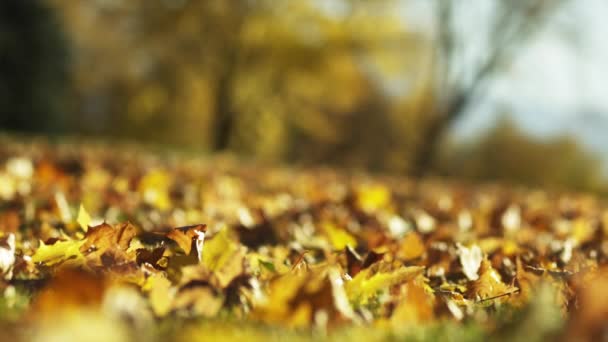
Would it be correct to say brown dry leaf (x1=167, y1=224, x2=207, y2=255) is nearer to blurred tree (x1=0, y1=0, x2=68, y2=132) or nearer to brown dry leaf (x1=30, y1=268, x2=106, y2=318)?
brown dry leaf (x1=30, y1=268, x2=106, y2=318)

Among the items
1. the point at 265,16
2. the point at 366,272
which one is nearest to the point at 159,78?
the point at 265,16

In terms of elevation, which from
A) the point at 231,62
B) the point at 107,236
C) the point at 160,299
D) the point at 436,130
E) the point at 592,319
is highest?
the point at 592,319

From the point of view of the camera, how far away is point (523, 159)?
36750 millimetres

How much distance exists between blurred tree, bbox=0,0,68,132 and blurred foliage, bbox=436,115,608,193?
18918mm

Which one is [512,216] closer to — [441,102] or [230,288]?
[230,288]

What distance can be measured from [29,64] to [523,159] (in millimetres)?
24559

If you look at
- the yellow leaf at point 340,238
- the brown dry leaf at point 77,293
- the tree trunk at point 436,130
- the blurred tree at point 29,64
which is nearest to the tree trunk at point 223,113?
the blurred tree at point 29,64

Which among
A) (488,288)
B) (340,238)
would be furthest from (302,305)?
(340,238)

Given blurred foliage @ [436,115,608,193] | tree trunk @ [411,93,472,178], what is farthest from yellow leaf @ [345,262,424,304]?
blurred foliage @ [436,115,608,193]

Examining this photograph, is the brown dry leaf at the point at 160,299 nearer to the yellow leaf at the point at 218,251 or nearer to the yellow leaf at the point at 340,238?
the yellow leaf at the point at 218,251

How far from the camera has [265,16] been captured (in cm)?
2412

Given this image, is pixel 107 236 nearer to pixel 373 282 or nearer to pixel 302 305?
pixel 373 282

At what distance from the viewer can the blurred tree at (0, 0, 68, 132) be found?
18.6m

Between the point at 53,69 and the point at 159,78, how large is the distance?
8.81 meters
